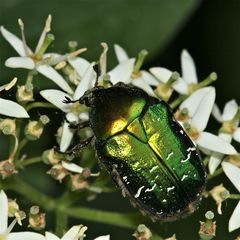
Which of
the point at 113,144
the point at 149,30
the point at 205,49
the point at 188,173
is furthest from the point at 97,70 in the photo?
the point at 205,49

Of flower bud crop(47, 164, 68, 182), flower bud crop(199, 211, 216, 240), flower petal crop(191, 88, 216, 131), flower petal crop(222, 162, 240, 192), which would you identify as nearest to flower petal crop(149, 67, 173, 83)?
flower petal crop(191, 88, 216, 131)

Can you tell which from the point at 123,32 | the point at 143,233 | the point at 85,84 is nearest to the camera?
the point at 143,233

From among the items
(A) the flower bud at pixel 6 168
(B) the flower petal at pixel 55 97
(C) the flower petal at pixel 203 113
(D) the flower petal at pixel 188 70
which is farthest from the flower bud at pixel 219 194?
→ (A) the flower bud at pixel 6 168

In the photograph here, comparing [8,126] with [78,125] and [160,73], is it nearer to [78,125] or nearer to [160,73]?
[78,125]

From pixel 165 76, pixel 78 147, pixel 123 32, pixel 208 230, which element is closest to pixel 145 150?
pixel 78 147

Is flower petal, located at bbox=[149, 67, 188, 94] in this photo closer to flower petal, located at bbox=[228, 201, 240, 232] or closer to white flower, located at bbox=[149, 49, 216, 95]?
white flower, located at bbox=[149, 49, 216, 95]

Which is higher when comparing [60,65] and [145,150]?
[60,65]
